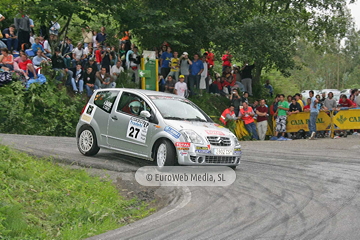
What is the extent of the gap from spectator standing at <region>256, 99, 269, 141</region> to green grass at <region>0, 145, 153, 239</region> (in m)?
13.0

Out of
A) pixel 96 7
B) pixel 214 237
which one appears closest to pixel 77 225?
pixel 214 237

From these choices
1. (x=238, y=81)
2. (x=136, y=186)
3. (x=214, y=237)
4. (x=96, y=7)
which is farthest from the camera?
(x=238, y=81)

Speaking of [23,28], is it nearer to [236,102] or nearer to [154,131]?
[236,102]

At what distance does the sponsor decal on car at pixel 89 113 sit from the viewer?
44.5 feet

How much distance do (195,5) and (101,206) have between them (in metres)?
18.6

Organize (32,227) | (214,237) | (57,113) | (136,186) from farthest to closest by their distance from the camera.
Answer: (57,113) → (136,186) → (32,227) → (214,237)

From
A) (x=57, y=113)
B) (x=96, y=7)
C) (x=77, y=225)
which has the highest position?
(x=96, y=7)

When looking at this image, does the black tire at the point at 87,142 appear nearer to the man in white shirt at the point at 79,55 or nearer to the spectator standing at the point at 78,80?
the spectator standing at the point at 78,80

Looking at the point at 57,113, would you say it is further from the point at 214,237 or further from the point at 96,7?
the point at 214,237

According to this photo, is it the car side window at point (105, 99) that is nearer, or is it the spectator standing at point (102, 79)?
the car side window at point (105, 99)

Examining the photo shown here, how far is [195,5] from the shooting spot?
1019 inches

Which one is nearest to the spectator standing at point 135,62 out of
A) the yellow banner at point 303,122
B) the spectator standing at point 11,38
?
the spectator standing at point 11,38

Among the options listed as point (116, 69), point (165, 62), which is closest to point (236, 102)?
point (165, 62)

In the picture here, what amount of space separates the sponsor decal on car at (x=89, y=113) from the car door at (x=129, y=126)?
0.76 metres
